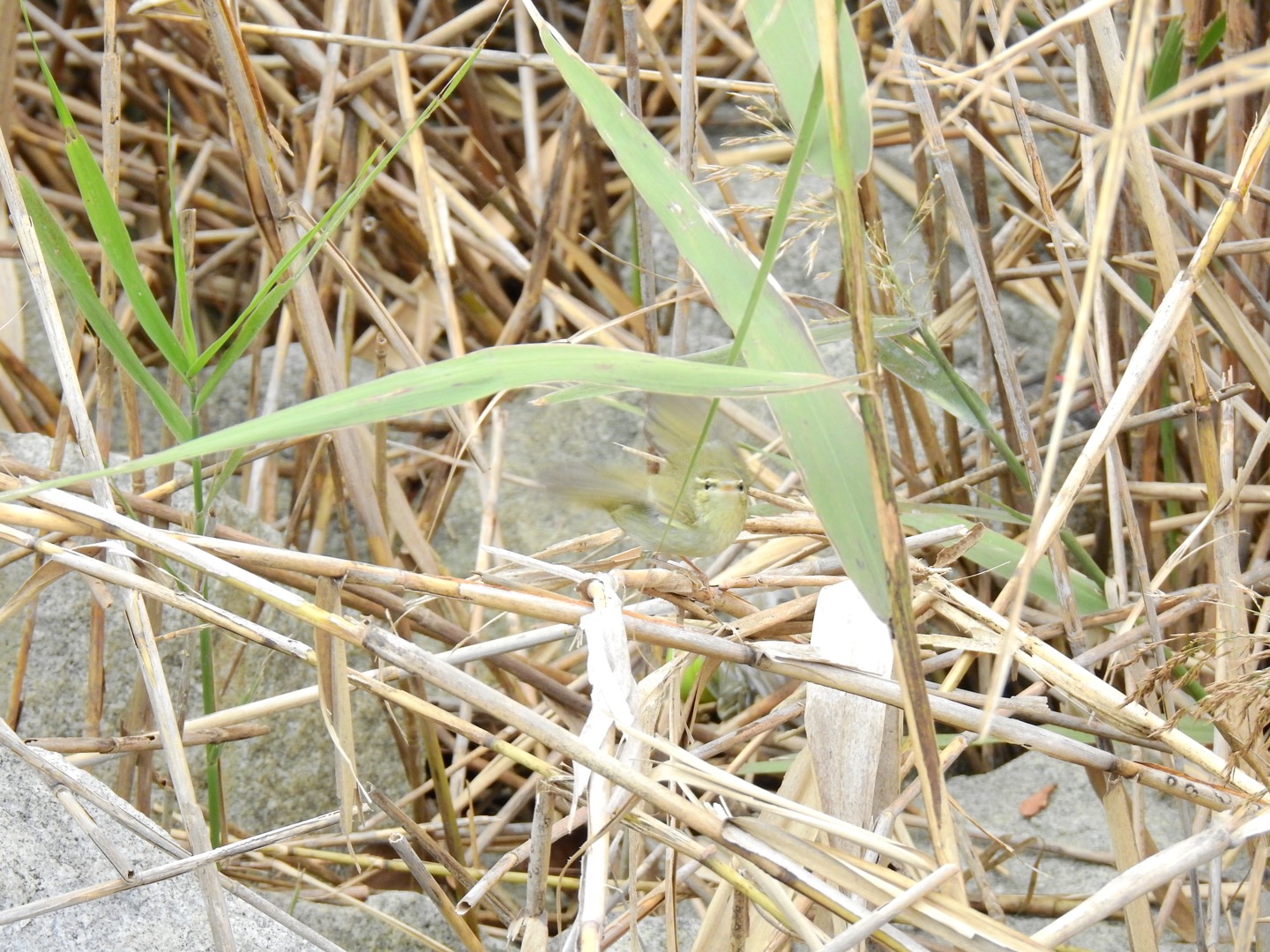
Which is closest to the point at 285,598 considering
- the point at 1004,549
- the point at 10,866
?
the point at 10,866

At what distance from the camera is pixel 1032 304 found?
255 centimetres

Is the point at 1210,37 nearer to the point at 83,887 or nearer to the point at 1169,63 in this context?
the point at 1169,63

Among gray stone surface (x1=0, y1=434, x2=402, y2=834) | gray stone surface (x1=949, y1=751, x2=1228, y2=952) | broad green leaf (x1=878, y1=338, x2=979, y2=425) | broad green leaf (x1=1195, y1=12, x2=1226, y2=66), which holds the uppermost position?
broad green leaf (x1=1195, y1=12, x2=1226, y2=66)

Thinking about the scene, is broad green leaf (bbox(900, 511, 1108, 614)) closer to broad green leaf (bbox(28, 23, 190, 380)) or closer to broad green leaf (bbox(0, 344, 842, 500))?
broad green leaf (bbox(0, 344, 842, 500))

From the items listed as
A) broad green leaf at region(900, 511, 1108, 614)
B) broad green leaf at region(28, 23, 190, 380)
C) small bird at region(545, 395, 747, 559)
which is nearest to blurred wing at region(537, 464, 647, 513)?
small bird at region(545, 395, 747, 559)

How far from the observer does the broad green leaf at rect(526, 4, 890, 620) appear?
2.45 ft

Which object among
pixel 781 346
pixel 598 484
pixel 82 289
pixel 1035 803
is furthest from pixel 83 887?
pixel 1035 803

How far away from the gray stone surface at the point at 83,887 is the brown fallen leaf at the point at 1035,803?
3.45 feet

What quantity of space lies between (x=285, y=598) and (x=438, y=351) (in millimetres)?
2007

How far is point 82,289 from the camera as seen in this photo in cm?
106

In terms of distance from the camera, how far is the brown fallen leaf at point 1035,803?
66.1 inches

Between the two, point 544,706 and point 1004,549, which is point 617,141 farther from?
point 544,706

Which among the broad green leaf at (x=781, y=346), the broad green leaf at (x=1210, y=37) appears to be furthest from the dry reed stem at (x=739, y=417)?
the broad green leaf at (x=781, y=346)

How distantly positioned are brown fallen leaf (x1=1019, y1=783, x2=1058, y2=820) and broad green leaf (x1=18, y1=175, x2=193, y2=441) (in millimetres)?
1267
